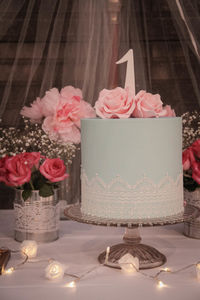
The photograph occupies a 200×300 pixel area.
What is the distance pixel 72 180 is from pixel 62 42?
515 millimetres

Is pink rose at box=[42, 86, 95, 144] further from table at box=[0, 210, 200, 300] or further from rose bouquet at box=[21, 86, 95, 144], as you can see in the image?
table at box=[0, 210, 200, 300]

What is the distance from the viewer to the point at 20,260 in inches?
43.9

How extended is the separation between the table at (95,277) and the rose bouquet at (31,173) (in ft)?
0.51

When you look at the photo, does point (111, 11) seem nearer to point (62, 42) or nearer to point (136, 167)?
point (62, 42)

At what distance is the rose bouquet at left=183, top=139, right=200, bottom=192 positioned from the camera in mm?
1268

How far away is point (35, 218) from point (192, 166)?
46 cm

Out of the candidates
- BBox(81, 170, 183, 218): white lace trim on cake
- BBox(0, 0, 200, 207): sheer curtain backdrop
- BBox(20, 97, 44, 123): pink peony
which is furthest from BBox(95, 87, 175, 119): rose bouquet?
BBox(0, 0, 200, 207): sheer curtain backdrop

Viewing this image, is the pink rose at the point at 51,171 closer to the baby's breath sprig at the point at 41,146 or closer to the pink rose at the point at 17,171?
the pink rose at the point at 17,171

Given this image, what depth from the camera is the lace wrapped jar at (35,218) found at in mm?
1253

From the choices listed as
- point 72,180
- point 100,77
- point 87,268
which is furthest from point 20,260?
point 100,77

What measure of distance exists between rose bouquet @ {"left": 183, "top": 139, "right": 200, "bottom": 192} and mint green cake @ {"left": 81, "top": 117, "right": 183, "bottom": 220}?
250 mm

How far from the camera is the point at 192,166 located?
128 centimetres

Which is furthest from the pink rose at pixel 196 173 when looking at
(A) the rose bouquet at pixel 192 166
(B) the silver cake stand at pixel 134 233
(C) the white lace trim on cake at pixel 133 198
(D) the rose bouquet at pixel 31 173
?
(D) the rose bouquet at pixel 31 173

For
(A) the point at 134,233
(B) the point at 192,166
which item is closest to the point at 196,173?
(B) the point at 192,166
